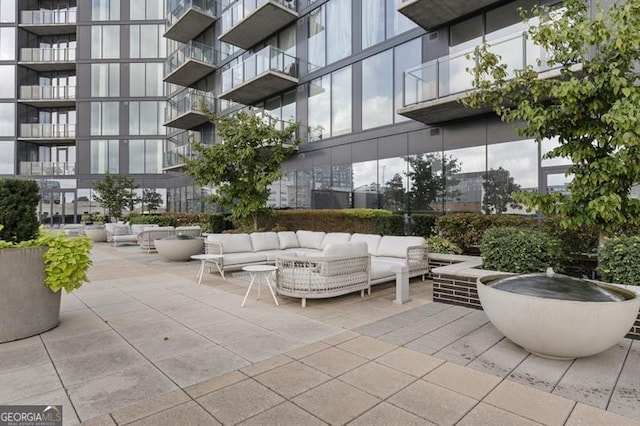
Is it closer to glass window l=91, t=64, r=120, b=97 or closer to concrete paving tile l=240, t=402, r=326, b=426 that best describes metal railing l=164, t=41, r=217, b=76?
glass window l=91, t=64, r=120, b=97

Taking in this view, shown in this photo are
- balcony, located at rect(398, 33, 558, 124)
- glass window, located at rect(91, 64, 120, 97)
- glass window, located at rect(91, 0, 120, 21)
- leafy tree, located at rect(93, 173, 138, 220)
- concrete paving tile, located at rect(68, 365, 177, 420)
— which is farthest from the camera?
glass window, located at rect(91, 64, 120, 97)

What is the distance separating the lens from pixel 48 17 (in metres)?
29.5

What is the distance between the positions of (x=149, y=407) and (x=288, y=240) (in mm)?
7573

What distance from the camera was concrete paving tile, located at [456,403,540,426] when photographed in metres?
2.65

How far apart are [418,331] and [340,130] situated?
11.2 m

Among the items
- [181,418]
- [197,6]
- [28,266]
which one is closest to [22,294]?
[28,266]

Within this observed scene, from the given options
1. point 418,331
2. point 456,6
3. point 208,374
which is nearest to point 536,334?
point 418,331

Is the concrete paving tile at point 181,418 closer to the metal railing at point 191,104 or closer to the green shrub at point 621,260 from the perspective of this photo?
the green shrub at point 621,260

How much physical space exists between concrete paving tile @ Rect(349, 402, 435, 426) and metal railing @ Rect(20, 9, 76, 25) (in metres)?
37.7

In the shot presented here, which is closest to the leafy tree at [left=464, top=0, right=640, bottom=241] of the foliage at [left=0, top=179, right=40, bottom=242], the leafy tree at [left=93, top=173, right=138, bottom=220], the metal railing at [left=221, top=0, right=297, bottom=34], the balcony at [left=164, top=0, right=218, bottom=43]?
the foliage at [left=0, top=179, right=40, bottom=242]

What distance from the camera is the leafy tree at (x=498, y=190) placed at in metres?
10.1

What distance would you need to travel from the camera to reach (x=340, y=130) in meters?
14.8

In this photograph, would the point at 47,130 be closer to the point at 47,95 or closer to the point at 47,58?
the point at 47,95

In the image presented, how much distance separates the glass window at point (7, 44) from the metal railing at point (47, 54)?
711mm
